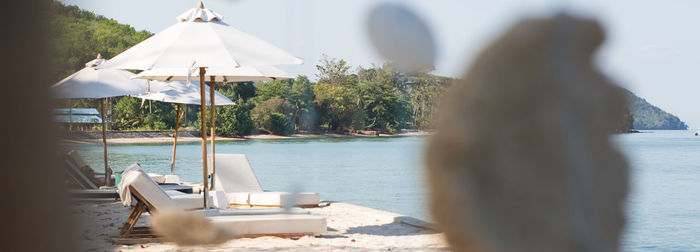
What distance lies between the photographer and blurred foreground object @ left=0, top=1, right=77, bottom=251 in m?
0.26

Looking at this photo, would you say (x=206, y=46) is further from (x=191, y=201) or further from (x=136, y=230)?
(x=136, y=230)

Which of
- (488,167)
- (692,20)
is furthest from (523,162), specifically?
(692,20)

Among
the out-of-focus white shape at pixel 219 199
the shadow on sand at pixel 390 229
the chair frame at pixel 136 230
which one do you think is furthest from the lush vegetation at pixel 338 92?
the out-of-focus white shape at pixel 219 199

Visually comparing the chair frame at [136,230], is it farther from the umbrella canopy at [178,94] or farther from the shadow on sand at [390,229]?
the umbrella canopy at [178,94]

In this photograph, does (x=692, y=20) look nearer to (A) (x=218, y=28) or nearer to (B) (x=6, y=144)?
(B) (x=6, y=144)

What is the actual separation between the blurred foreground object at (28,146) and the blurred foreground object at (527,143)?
163 millimetres

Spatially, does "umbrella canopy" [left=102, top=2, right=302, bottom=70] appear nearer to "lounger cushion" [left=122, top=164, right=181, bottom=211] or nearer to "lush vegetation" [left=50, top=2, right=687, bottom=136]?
"lounger cushion" [left=122, top=164, right=181, bottom=211]

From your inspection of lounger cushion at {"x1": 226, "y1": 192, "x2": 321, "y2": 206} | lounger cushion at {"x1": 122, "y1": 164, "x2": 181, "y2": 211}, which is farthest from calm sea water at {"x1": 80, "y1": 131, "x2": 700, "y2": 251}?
lounger cushion at {"x1": 122, "y1": 164, "x2": 181, "y2": 211}

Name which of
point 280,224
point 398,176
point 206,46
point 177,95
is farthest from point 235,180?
point 398,176

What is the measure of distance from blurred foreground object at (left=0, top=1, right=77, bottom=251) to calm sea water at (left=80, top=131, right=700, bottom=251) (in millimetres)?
52

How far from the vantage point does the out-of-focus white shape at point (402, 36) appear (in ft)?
0.83

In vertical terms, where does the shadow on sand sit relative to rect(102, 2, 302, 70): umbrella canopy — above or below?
below

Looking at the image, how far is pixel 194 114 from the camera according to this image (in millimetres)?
39719

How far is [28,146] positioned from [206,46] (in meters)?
4.31
